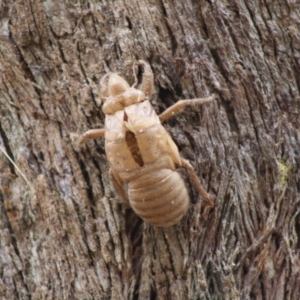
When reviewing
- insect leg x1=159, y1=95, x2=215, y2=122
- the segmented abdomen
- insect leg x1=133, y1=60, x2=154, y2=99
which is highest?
insect leg x1=133, y1=60, x2=154, y2=99

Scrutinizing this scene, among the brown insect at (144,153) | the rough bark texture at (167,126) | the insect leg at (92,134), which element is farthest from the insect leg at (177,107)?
the insect leg at (92,134)

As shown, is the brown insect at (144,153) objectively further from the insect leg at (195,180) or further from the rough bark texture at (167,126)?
the rough bark texture at (167,126)

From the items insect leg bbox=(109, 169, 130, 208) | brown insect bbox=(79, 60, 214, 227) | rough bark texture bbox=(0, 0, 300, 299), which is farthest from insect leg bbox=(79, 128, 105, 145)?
insect leg bbox=(109, 169, 130, 208)

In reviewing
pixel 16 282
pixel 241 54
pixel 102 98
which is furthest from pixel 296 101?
pixel 16 282

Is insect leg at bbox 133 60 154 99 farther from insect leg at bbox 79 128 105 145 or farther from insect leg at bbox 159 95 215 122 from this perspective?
insect leg at bbox 79 128 105 145

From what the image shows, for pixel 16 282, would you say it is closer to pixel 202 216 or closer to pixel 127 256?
pixel 127 256

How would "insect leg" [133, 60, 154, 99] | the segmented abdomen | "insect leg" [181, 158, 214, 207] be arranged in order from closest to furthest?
the segmented abdomen, "insect leg" [181, 158, 214, 207], "insect leg" [133, 60, 154, 99]

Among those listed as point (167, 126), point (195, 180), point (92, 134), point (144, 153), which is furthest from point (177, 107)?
point (92, 134)
